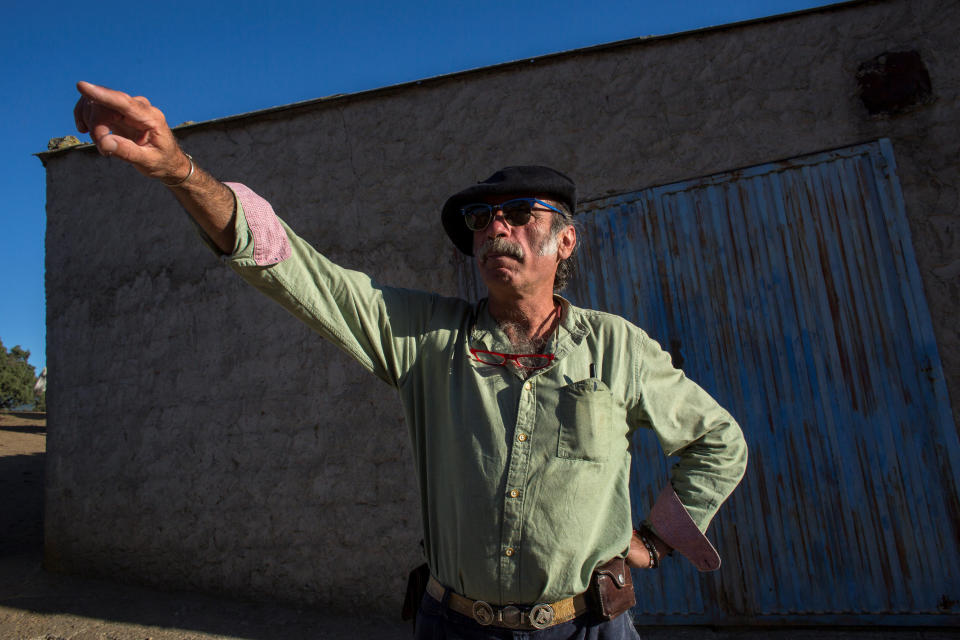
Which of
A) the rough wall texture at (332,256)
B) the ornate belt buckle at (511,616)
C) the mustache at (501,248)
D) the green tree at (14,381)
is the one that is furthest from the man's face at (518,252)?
the green tree at (14,381)

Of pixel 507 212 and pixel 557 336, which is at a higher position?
pixel 507 212

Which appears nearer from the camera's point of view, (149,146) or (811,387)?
(149,146)

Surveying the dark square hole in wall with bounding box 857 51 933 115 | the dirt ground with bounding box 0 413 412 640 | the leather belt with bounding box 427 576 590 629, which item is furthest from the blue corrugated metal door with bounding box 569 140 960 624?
the leather belt with bounding box 427 576 590 629

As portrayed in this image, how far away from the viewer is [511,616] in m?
1.46

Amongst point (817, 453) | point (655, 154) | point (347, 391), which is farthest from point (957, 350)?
point (347, 391)

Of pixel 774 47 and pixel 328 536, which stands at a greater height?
pixel 774 47

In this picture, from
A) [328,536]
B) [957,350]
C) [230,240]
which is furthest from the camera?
[328,536]

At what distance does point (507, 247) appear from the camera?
1749 millimetres

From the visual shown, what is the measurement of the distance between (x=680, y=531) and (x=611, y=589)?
351mm

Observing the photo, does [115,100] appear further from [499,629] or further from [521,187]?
[499,629]

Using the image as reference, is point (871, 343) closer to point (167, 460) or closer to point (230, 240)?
point (230, 240)

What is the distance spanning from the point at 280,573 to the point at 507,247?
330 centimetres

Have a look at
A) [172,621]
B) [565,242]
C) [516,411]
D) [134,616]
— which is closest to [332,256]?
[172,621]

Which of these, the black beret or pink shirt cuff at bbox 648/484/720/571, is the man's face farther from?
pink shirt cuff at bbox 648/484/720/571
